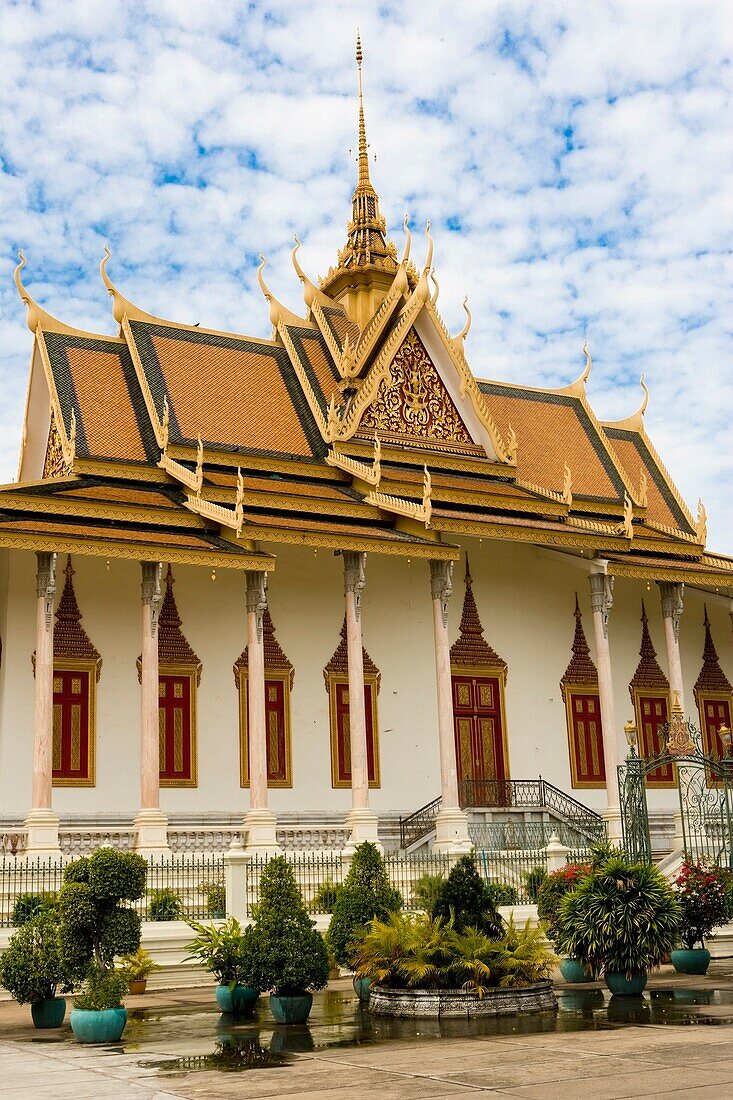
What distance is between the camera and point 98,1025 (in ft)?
29.8

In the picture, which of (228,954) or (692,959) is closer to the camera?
(228,954)

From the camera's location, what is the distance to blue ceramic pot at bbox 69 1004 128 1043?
9078 millimetres

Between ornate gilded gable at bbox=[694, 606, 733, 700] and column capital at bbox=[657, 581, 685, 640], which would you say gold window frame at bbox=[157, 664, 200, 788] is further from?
ornate gilded gable at bbox=[694, 606, 733, 700]

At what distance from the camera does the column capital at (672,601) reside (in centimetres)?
2223

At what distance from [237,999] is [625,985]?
333cm

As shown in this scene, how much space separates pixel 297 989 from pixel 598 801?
1352cm

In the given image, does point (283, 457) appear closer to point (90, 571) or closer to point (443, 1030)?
point (90, 571)

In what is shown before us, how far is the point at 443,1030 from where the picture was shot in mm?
9148

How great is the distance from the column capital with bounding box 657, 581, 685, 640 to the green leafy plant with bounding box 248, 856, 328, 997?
43.1ft

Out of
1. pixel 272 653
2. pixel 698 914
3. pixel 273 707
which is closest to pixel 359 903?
pixel 698 914

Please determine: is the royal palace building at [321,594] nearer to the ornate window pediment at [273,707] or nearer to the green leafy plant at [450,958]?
the ornate window pediment at [273,707]

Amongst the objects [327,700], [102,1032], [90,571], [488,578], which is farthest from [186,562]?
[102,1032]

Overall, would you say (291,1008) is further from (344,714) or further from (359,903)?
(344,714)

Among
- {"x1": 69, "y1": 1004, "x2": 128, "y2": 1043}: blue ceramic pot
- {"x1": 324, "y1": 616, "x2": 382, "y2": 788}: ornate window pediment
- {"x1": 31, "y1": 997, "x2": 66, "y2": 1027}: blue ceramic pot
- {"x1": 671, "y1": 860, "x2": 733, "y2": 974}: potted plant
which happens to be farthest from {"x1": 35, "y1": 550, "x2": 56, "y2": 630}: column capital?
{"x1": 671, "y1": 860, "x2": 733, "y2": 974}: potted plant
